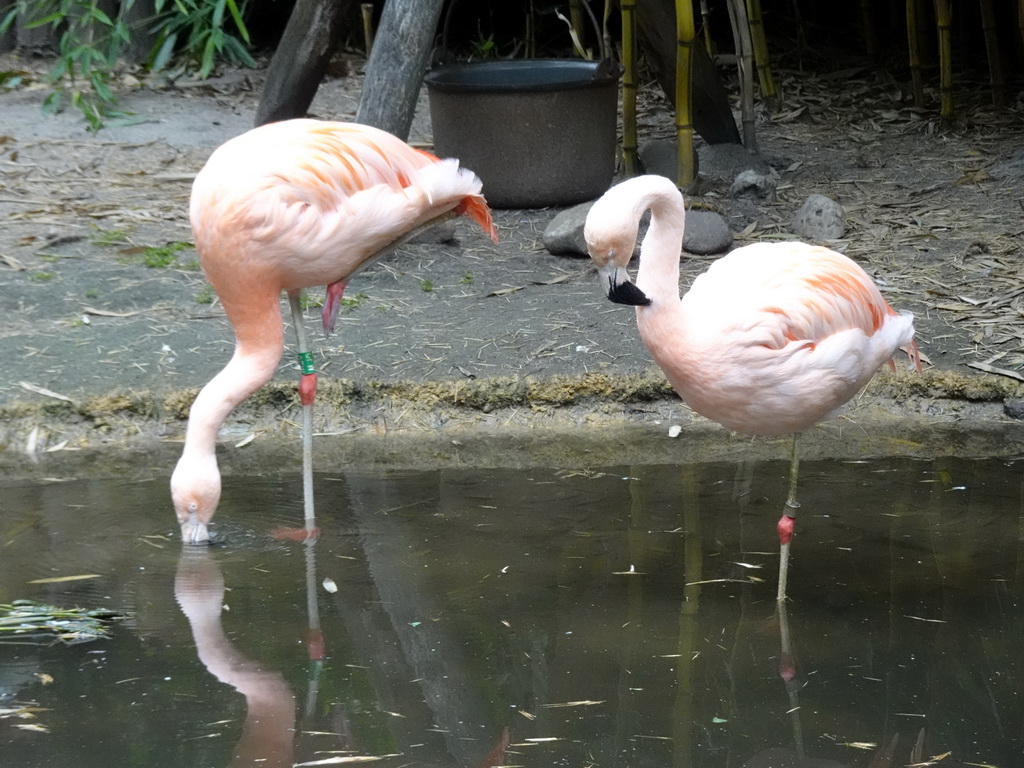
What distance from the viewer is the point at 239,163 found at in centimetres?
349

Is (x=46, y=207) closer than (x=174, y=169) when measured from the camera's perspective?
Yes

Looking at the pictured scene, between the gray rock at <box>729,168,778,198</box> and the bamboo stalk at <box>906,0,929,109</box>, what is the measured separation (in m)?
2.09

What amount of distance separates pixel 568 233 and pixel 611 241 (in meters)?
2.91

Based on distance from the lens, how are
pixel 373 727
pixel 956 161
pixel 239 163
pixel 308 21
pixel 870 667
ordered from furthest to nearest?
pixel 956 161
pixel 308 21
pixel 239 163
pixel 870 667
pixel 373 727

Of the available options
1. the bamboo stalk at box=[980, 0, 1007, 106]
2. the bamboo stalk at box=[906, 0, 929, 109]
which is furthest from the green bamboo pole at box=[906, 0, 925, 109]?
the bamboo stalk at box=[980, 0, 1007, 106]

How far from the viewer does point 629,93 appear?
21.7ft

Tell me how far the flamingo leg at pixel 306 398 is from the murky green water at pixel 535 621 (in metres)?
0.10

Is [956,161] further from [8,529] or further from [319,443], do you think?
[8,529]

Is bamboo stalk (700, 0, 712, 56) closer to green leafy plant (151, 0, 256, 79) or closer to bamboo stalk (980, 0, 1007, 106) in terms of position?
bamboo stalk (980, 0, 1007, 106)

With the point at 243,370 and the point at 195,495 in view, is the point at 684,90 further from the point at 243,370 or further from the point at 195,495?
the point at 195,495

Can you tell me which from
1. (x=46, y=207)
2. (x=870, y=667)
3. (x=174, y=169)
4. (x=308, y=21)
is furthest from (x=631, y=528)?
(x=174, y=169)

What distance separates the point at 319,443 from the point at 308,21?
265cm

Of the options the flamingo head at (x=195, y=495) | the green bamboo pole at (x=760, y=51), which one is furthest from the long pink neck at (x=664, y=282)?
the green bamboo pole at (x=760, y=51)

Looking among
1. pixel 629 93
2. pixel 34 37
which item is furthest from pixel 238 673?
pixel 34 37
